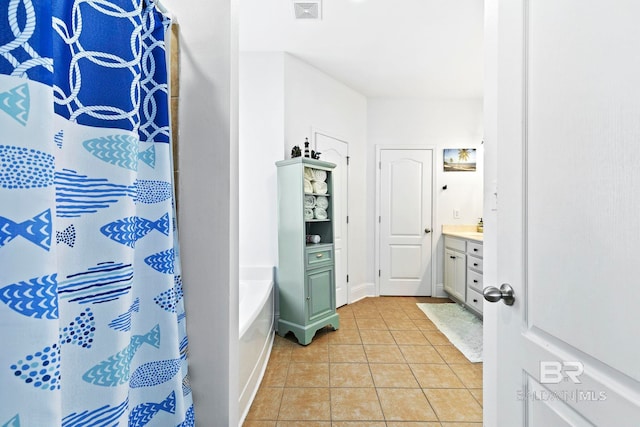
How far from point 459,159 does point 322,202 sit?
7.98 ft

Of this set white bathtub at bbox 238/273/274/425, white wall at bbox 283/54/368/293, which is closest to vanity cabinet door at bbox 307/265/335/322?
white bathtub at bbox 238/273/274/425

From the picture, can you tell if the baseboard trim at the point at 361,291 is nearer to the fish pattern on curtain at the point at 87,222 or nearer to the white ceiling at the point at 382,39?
the white ceiling at the point at 382,39

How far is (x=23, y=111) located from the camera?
0.51m

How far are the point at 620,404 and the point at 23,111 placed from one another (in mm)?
1133

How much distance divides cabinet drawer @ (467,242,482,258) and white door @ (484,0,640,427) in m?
2.64

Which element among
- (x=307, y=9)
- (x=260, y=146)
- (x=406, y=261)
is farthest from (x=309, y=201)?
(x=406, y=261)

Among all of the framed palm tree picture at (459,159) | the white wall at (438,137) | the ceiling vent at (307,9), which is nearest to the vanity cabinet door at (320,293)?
the white wall at (438,137)

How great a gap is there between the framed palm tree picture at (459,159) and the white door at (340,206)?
153 cm

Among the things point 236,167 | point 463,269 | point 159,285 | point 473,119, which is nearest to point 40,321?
point 159,285

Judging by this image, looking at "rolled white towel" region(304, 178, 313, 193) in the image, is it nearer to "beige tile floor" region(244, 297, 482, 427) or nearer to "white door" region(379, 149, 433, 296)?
"beige tile floor" region(244, 297, 482, 427)

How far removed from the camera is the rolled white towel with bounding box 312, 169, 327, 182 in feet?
9.92

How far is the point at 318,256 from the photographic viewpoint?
292 centimetres

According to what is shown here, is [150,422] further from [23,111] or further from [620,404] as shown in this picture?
[620,404]

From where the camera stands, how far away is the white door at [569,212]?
51 cm
